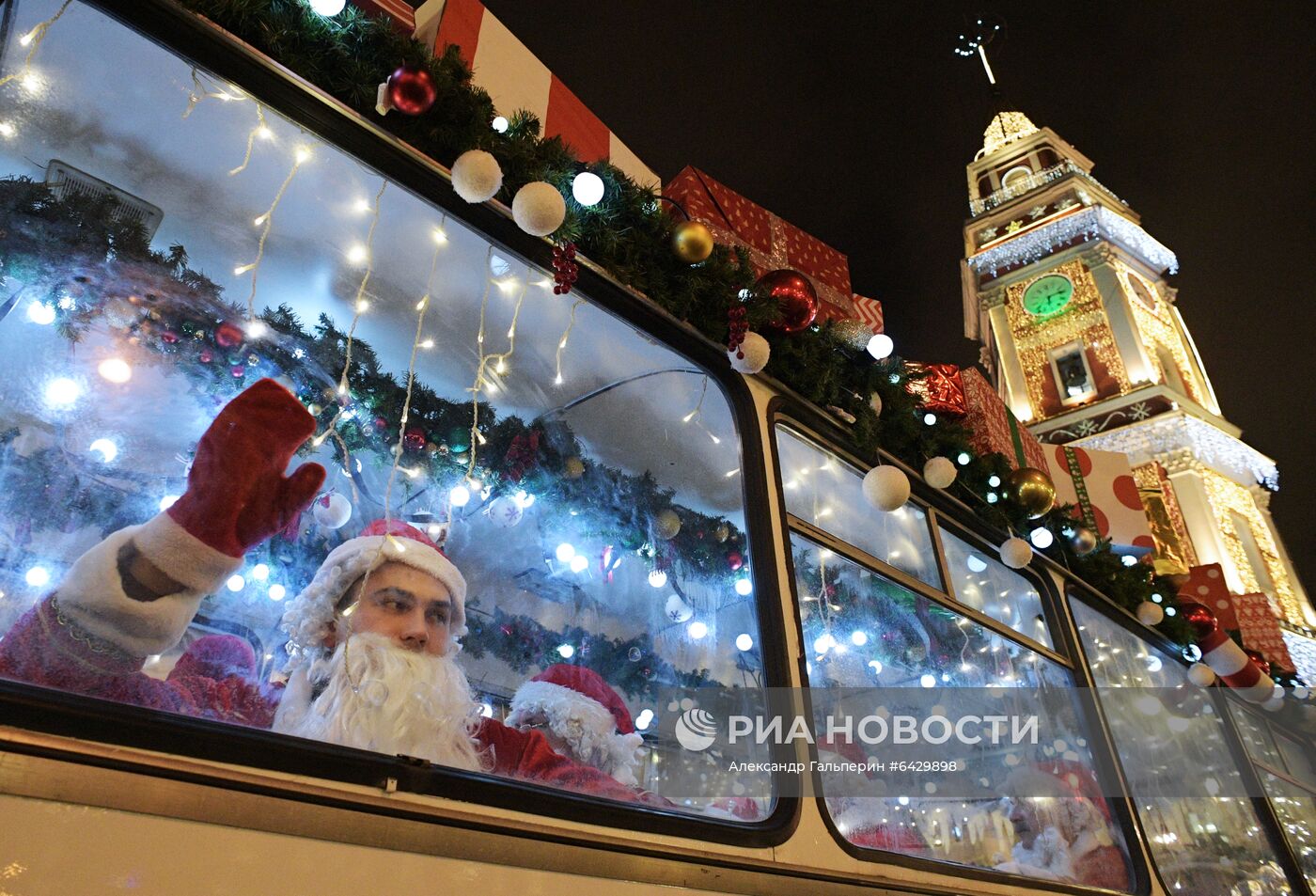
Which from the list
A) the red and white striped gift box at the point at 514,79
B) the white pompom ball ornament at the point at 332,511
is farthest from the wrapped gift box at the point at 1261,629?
the white pompom ball ornament at the point at 332,511

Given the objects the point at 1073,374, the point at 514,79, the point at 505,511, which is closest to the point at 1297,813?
the point at 505,511

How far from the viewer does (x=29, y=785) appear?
886 millimetres

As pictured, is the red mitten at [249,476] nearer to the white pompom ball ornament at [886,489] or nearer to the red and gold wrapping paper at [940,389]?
the white pompom ball ornament at [886,489]

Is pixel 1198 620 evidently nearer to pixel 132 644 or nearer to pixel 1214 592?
pixel 1214 592

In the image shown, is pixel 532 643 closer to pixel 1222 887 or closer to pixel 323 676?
pixel 323 676

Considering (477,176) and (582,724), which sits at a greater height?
(477,176)

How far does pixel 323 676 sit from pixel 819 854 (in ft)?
3.81

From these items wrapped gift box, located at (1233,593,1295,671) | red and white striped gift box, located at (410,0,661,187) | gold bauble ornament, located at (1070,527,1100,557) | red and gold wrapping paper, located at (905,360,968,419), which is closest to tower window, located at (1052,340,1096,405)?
wrapped gift box, located at (1233,593,1295,671)

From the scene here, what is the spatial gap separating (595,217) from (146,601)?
1354 millimetres

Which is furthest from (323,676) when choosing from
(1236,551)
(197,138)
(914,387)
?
(1236,551)

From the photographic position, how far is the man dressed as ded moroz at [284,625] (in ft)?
3.59

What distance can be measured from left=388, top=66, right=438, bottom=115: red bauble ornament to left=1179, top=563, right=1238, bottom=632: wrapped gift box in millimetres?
6125

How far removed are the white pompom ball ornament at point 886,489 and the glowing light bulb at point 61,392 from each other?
2058 mm

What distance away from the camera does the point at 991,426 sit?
3.72 meters
